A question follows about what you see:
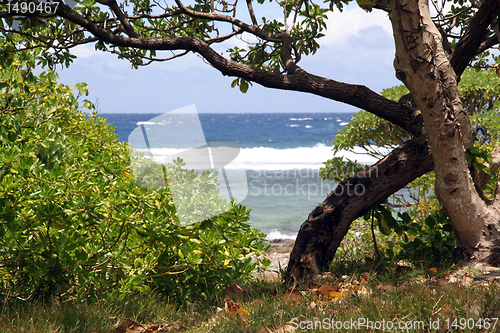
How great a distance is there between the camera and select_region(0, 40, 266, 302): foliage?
2.58m

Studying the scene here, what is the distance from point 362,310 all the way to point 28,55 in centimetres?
434

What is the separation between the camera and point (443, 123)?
3.05 meters

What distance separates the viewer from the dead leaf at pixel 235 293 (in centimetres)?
301

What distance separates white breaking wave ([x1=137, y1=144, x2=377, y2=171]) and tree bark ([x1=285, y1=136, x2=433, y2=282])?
1911 centimetres

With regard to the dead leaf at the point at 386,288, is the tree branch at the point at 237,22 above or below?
above

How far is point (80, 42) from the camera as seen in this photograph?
401cm

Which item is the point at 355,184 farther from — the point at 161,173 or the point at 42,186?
the point at 42,186

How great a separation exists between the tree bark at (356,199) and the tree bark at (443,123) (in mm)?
316

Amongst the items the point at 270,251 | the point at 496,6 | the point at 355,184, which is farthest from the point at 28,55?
the point at 270,251

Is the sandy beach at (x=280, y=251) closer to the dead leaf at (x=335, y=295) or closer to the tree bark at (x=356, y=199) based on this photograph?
the tree bark at (x=356, y=199)

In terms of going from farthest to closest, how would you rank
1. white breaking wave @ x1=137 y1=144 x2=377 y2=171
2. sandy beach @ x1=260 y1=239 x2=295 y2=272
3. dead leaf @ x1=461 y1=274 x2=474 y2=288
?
white breaking wave @ x1=137 y1=144 x2=377 y2=171 < sandy beach @ x1=260 y1=239 x2=295 y2=272 < dead leaf @ x1=461 y1=274 x2=474 y2=288
